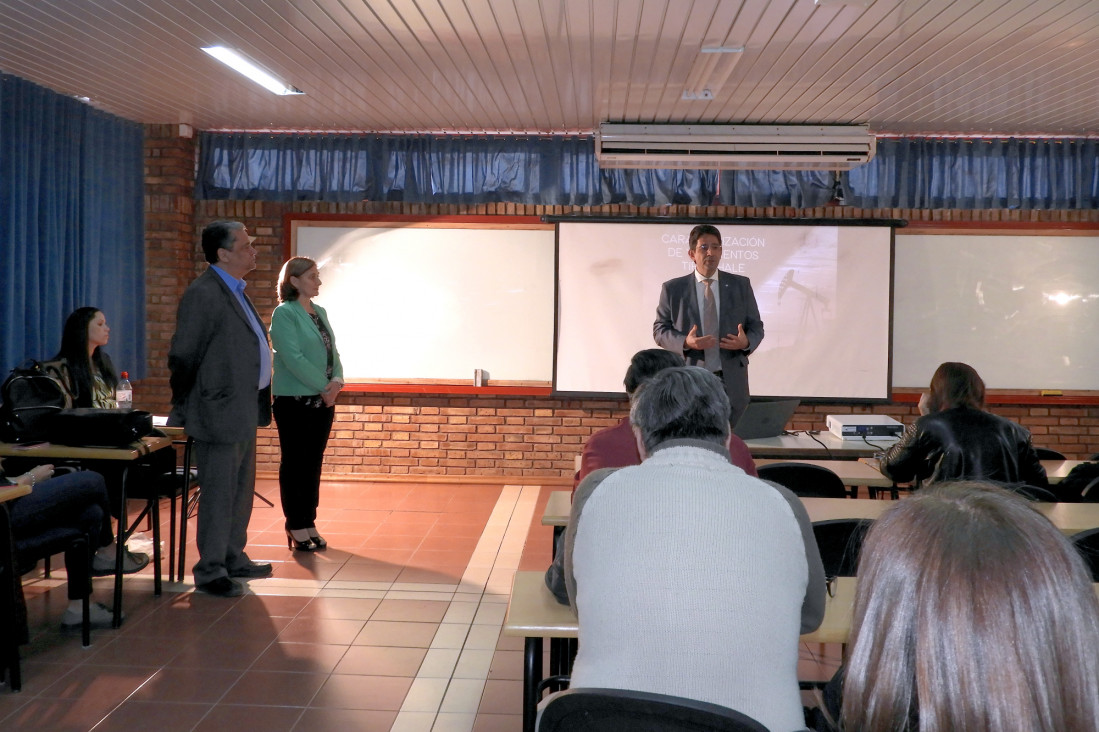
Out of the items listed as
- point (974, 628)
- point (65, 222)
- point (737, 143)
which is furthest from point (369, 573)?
point (974, 628)

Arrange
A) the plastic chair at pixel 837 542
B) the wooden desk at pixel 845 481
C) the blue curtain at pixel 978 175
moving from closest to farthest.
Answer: the plastic chair at pixel 837 542 → the wooden desk at pixel 845 481 → the blue curtain at pixel 978 175

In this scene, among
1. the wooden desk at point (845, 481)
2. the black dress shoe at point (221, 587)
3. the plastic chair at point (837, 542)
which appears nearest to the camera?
the plastic chair at point (837, 542)

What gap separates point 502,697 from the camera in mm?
3316

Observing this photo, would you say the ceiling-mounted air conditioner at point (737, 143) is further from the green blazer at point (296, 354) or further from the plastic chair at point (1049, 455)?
the green blazer at point (296, 354)

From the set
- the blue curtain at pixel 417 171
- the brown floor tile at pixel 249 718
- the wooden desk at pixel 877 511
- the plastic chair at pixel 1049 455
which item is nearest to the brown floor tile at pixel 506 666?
the brown floor tile at pixel 249 718

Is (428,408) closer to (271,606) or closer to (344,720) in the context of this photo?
(271,606)

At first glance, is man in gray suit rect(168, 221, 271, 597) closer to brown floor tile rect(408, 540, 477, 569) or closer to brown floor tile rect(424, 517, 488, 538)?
brown floor tile rect(408, 540, 477, 569)

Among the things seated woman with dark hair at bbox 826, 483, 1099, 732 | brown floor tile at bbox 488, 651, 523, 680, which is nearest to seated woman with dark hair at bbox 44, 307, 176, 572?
brown floor tile at bbox 488, 651, 523, 680

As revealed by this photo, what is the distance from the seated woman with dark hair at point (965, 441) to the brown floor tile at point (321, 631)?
240cm

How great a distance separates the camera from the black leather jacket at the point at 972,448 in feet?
11.1

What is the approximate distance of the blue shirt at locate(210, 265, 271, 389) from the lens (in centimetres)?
441

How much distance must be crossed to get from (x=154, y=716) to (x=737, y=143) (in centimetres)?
511

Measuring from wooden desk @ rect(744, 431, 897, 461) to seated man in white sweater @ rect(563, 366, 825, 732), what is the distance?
2.98 m

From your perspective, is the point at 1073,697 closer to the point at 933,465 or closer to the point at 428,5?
the point at 933,465
